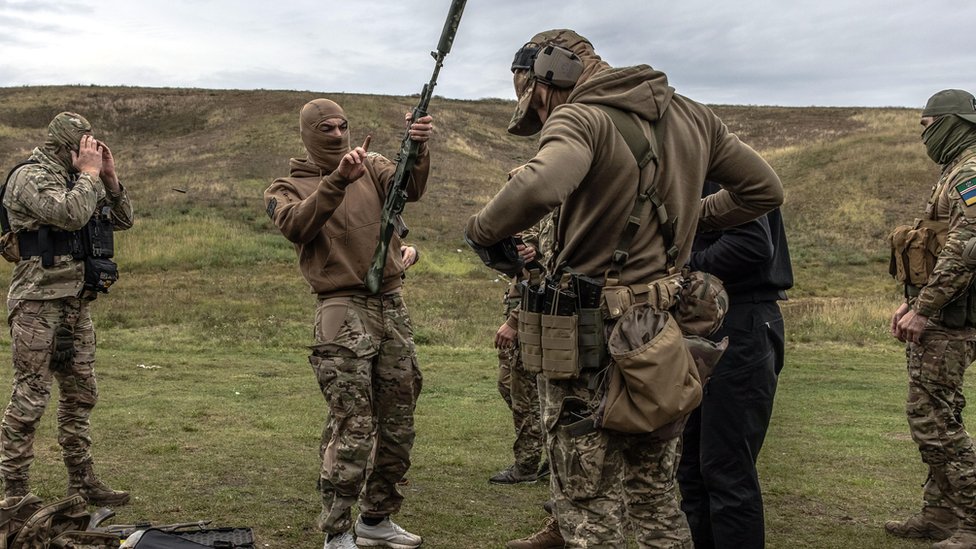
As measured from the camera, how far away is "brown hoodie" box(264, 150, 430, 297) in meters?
5.08

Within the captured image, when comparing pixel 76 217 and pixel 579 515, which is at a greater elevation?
pixel 76 217

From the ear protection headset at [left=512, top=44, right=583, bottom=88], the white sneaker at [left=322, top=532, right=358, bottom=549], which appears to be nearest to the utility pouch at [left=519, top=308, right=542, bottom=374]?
the ear protection headset at [left=512, top=44, right=583, bottom=88]

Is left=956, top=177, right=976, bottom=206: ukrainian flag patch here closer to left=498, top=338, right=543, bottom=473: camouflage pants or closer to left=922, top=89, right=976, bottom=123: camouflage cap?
left=922, top=89, right=976, bottom=123: camouflage cap

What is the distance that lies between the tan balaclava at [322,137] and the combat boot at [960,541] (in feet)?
14.3

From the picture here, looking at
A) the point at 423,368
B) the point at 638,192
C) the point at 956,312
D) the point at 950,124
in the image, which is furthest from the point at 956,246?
the point at 423,368

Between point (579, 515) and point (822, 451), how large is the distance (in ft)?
18.1

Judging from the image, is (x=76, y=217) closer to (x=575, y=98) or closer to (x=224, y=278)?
(x=575, y=98)

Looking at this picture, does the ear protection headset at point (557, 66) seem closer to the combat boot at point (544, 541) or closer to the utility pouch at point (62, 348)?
the combat boot at point (544, 541)

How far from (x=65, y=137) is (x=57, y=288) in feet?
3.37

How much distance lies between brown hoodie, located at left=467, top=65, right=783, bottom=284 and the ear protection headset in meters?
0.06

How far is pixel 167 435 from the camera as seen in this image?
8.63m

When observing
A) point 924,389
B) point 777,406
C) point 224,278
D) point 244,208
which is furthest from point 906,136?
point 924,389

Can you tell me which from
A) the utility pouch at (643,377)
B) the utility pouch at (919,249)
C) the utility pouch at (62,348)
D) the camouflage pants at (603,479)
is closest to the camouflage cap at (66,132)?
the utility pouch at (62,348)

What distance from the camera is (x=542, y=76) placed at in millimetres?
3750
